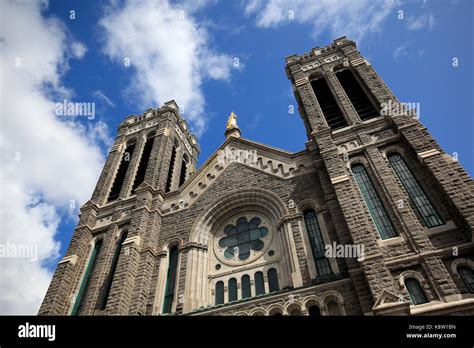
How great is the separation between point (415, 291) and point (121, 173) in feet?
62.2

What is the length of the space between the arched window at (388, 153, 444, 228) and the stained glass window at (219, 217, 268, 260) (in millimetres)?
6117

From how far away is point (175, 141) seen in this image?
88.3 ft

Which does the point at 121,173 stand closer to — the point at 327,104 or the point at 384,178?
the point at 327,104

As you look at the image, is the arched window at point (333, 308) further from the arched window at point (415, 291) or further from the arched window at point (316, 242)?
the arched window at point (415, 291)

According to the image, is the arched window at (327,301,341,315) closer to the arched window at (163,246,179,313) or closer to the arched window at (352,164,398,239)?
the arched window at (352,164,398,239)

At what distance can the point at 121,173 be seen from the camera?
2378cm

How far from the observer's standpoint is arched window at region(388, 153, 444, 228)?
12344 millimetres

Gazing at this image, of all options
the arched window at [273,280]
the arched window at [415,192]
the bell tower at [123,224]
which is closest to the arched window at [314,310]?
the arched window at [273,280]

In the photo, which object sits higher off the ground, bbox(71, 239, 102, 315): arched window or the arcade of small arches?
bbox(71, 239, 102, 315): arched window

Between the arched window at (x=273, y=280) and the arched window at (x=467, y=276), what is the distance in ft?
19.9

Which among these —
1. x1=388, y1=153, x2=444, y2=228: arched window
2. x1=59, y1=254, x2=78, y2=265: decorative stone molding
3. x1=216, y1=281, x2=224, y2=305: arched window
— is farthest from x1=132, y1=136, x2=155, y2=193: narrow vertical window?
x1=388, y1=153, x2=444, y2=228: arched window
